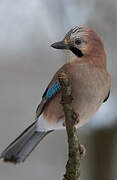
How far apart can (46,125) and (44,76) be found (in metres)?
2.43

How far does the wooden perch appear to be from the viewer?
2.64 m

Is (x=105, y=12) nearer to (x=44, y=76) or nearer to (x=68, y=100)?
(x=44, y=76)

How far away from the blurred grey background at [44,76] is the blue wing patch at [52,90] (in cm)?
179

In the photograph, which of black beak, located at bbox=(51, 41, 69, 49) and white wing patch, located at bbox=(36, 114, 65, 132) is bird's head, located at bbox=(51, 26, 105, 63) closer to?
black beak, located at bbox=(51, 41, 69, 49)

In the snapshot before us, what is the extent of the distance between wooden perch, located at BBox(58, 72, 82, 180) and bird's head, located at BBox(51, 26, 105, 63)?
29.8 inches

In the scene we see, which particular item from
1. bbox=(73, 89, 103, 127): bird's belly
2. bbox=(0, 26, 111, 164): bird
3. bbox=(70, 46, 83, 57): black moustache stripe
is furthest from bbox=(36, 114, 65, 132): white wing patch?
bbox=(70, 46, 83, 57): black moustache stripe

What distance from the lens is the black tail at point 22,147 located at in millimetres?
3369

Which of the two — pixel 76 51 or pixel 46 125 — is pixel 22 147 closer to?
pixel 46 125

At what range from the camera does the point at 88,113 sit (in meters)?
3.43

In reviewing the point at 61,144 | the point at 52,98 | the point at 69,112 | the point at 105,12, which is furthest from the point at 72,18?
the point at 69,112

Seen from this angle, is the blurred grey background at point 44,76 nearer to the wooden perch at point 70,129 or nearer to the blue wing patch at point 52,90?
the blue wing patch at point 52,90

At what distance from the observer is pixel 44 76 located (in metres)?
5.98

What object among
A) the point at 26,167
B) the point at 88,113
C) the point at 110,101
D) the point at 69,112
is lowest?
the point at 26,167

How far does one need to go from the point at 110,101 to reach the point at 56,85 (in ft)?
6.79
